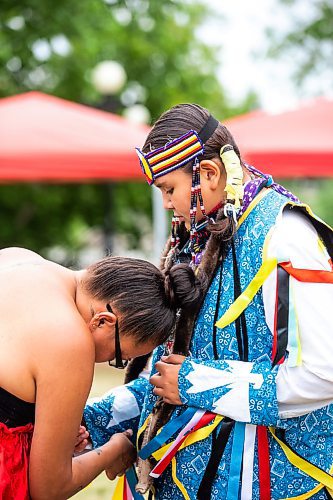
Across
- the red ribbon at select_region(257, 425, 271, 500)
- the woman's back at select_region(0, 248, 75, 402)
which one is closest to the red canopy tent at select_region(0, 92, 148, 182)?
the woman's back at select_region(0, 248, 75, 402)

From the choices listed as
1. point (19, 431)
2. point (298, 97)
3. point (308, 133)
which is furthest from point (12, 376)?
point (298, 97)

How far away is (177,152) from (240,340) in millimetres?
563

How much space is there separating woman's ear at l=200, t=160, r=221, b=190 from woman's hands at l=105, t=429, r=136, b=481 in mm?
878

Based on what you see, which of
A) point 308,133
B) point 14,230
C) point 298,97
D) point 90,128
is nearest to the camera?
point 308,133

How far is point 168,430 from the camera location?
232 cm

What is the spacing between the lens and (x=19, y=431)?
2146 millimetres

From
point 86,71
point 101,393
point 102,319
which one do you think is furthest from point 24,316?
point 86,71

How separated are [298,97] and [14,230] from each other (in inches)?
303

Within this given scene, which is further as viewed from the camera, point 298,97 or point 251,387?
point 298,97

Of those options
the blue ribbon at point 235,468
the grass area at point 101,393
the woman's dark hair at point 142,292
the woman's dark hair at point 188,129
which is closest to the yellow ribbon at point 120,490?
the blue ribbon at point 235,468

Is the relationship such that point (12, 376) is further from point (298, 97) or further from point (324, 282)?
point (298, 97)

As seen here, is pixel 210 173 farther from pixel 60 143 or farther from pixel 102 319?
pixel 60 143

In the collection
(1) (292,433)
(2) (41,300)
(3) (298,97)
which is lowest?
(1) (292,433)

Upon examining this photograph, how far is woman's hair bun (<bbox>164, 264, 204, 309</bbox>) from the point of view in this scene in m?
2.23
